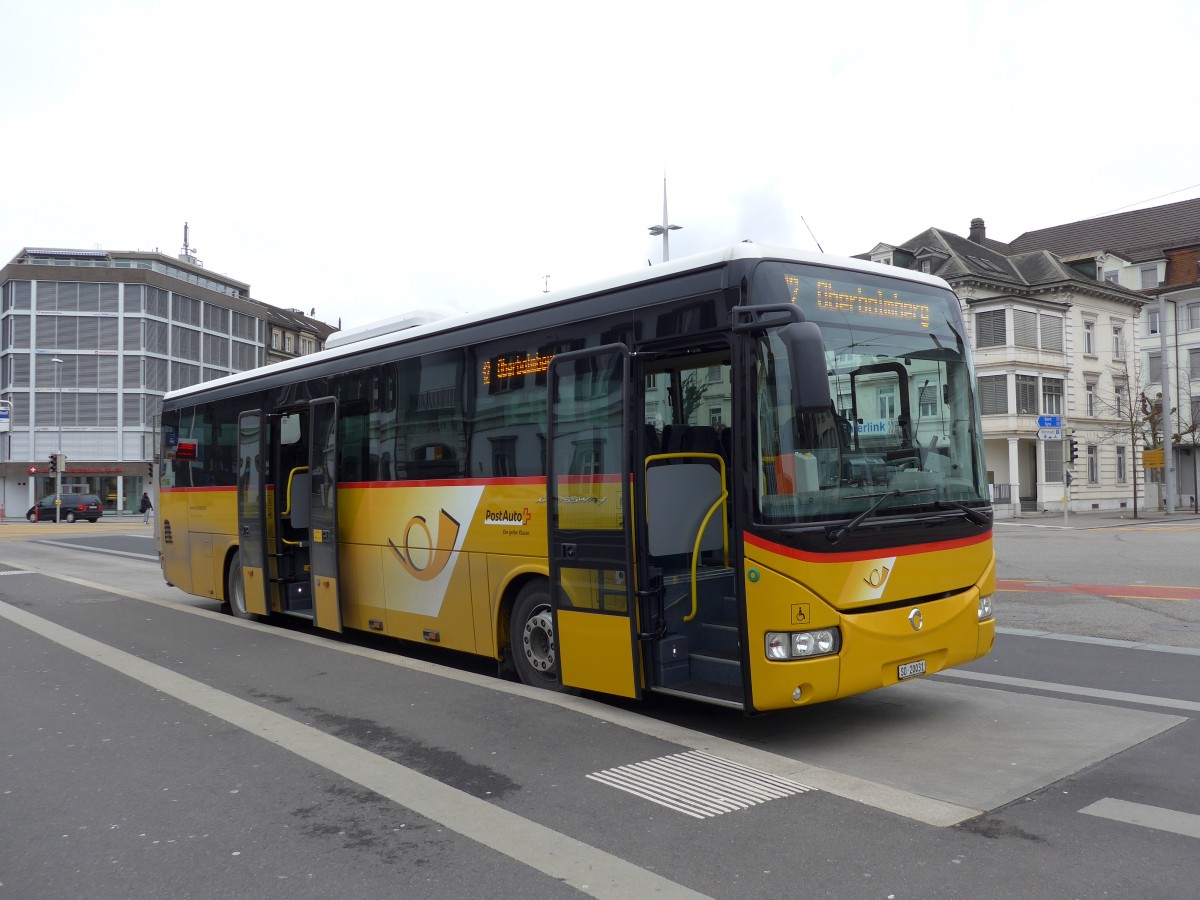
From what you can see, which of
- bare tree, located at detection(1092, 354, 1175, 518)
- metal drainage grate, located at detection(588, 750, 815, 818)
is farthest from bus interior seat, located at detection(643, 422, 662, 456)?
bare tree, located at detection(1092, 354, 1175, 518)

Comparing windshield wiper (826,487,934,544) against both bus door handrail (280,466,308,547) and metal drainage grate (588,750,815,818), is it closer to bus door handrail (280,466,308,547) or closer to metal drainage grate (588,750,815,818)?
metal drainage grate (588,750,815,818)

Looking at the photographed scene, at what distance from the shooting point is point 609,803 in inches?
217

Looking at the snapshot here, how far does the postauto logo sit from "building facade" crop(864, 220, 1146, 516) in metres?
40.3

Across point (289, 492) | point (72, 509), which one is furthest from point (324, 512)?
point (72, 509)

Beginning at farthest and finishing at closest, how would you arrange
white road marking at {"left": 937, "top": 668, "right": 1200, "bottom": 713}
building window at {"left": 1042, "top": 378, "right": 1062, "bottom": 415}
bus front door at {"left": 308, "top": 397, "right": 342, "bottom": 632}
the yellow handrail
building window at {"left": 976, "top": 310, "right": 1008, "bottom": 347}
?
building window at {"left": 1042, "top": 378, "right": 1062, "bottom": 415}, building window at {"left": 976, "top": 310, "right": 1008, "bottom": 347}, the yellow handrail, bus front door at {"left": 308, "top": 397, "right": 342, "bottom": 632}, white road marking at {"left": 937, "top": 668, "right": 1200, "bottom": 713}

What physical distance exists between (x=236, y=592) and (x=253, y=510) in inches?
64.3

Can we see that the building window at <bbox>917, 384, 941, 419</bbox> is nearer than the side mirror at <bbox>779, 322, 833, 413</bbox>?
No

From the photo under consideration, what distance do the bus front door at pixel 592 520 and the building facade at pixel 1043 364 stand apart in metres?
40.8

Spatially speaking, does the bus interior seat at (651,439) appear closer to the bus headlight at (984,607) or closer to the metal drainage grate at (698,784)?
the metal drainage grate at (698,784)

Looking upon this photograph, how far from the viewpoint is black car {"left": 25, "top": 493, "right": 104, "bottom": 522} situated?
57688mm

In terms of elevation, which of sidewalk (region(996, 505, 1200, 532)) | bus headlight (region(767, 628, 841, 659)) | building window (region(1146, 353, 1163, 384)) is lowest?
sidewalk (region(996, 505, 1200, 532))

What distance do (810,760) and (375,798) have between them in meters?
2.60

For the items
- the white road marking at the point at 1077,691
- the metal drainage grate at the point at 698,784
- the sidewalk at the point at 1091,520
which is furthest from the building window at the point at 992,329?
the metal drainage grate at the point at 698,784

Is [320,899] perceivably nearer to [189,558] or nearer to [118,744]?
[118,744]
